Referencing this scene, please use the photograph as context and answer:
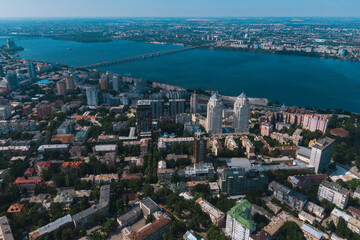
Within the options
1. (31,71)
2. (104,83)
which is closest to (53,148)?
(104,83)

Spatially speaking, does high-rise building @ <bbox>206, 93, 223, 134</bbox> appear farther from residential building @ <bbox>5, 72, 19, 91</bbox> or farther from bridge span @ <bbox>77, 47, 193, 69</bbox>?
bridge span @ <bbox>77, 47, 193, 69</bbox>

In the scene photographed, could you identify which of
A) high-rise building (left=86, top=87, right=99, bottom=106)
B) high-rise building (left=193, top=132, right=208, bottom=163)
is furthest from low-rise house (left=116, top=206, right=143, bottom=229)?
high-rise building (left=86, top=87, right=99, bottom=106)

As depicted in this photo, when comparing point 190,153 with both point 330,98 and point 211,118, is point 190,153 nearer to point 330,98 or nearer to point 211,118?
point 211,118

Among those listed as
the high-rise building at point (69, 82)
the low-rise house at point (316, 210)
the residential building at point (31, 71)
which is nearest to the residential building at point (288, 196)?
the low-rise house at point (316, 210)

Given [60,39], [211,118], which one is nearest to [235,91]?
[211,118]

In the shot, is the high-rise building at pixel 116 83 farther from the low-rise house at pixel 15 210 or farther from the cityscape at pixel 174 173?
the low-rise house at pixel 15 210

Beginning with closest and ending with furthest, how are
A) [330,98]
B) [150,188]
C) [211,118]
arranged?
[150,188]
[211,118]
[330,98]
